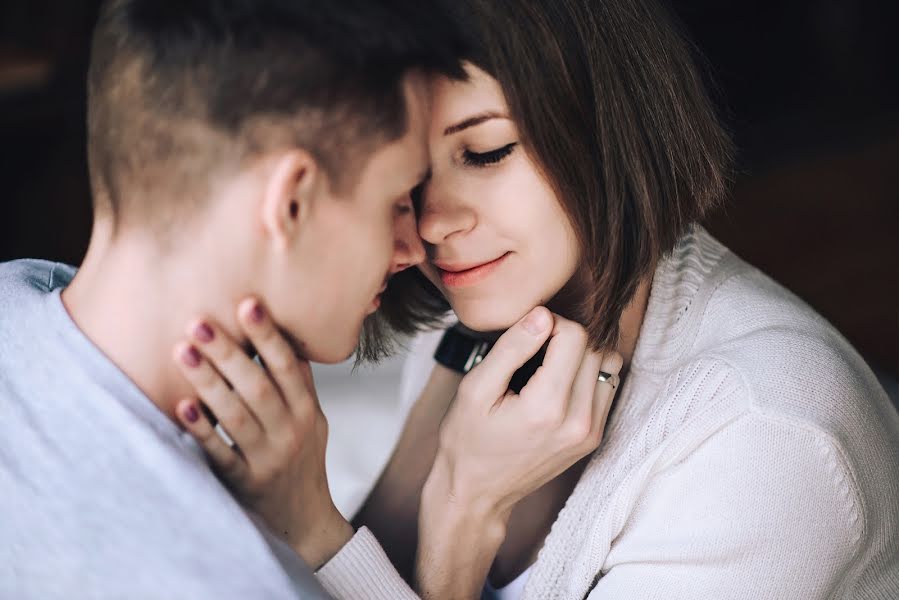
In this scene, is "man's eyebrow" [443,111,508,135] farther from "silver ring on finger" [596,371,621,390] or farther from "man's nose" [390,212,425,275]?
"silver ring on finger" [596,371,621,390]

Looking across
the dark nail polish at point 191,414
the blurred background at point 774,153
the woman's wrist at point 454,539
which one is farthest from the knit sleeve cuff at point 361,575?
the blurred background at point 774,153

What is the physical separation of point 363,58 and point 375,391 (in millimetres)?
1100

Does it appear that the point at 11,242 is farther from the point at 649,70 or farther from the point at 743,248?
the point at 649,70

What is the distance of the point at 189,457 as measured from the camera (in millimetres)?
927

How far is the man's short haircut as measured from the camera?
90 cm

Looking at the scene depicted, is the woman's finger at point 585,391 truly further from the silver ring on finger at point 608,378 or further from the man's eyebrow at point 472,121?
the man's eyebrow at point 472,121

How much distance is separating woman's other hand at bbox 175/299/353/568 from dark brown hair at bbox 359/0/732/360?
14.1 inches

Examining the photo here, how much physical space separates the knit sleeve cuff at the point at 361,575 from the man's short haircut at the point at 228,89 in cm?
41

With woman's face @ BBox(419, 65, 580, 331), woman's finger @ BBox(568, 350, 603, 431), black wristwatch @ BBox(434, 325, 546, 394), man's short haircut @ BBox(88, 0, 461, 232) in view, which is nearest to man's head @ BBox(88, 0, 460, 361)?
man's short haircut @ BBox(88, 0, 461, 232)

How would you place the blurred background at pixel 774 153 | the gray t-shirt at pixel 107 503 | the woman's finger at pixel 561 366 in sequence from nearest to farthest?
the gray t-shirt at pixel 107 503 → the woman's finger at pixel 561 366 → the blurred background at pixel 774 153

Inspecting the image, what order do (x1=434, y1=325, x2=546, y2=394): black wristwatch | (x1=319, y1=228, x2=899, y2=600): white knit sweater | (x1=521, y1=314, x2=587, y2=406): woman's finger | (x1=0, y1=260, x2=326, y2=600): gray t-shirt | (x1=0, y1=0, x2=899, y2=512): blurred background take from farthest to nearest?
(x1=0, y1=0, x2=899, y2=512): blurred background → (x1=434, y1=325, x2=546, y2=394): black wristwatch → (x1=521, y1=314, x2=587, y2=406): woman's finger → (x1=319, y1=228, x2=899, y2=600): white knit sweater → (x1=0, y1=260, x2=326, y2=600): gray t-shirt

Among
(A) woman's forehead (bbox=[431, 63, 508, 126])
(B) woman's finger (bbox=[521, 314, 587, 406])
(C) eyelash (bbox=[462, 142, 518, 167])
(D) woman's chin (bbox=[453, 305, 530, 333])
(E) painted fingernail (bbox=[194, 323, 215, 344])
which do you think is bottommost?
(B) woman's finger (bbox=[521, 314, 587, 406])

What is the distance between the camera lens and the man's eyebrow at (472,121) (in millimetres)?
1101

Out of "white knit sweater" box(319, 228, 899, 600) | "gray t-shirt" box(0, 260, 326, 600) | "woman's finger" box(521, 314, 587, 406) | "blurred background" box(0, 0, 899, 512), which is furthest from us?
"blurred background" box(0, 0, 899, 512)
